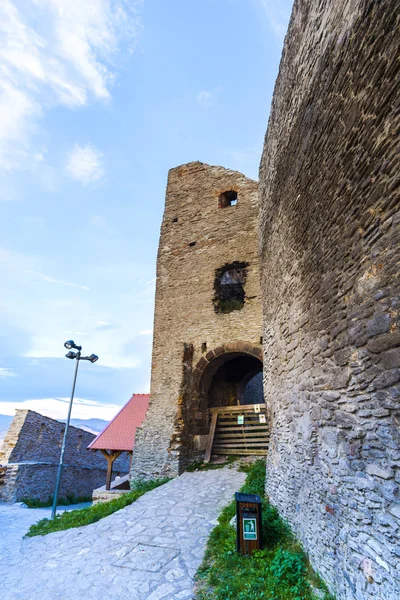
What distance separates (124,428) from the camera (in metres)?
11.6

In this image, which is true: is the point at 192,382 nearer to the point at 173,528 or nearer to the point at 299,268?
the point at 173,528

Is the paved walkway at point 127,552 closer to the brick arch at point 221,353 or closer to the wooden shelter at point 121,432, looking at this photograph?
the brick arch at point 221,353

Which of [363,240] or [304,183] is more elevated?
[304,183]

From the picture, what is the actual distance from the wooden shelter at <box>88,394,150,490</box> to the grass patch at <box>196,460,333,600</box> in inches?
253

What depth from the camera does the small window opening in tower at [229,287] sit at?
10238mm

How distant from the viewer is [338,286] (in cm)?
315

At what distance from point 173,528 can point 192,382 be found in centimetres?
469

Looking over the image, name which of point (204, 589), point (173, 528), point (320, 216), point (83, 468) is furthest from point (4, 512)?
point (320, 216)

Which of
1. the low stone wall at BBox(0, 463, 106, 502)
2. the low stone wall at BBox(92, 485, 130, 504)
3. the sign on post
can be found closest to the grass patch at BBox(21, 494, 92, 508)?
the low stone wall at BBox(0, 463, 106, 502)

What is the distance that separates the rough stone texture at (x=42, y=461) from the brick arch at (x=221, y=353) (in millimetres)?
7663

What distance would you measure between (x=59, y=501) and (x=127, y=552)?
10248 millimetres

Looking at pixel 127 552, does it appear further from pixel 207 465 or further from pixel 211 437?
pixel 211 437

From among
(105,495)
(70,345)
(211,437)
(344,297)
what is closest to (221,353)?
(211,437)

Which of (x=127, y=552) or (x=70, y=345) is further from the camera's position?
(x=70, y=345)
